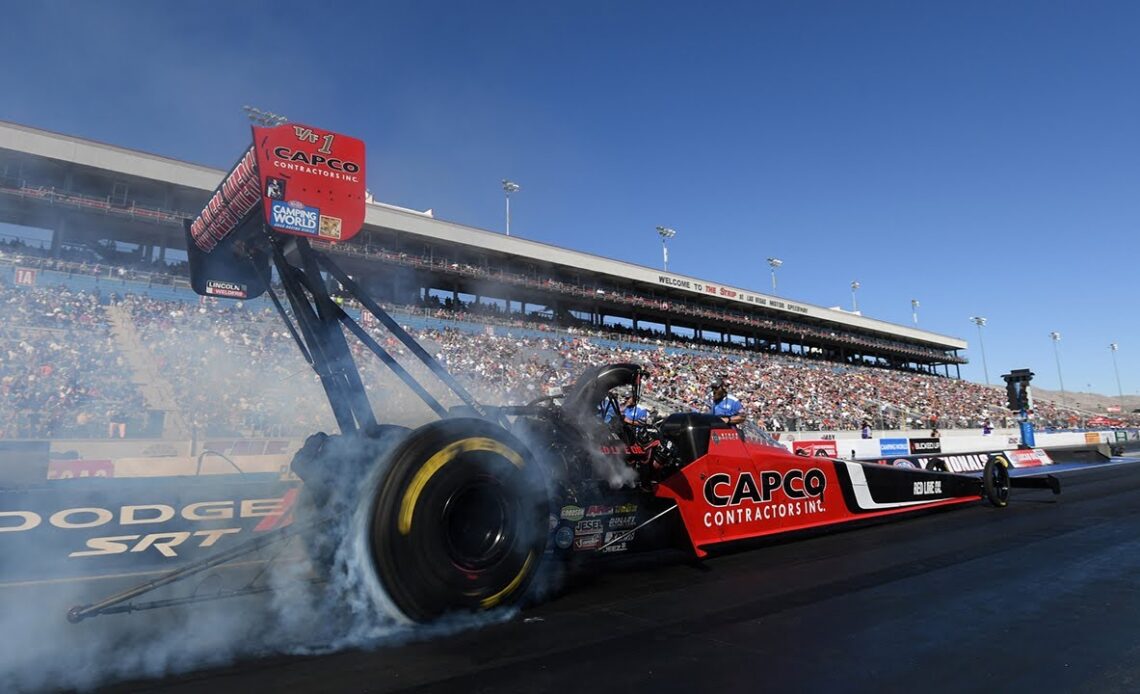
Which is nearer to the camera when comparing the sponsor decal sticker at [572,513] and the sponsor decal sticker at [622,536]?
the sponsor decal sticker at [572,513]

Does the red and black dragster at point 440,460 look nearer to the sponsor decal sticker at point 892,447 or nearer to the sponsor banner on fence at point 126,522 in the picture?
the sponsor banner on fence at point 126,522

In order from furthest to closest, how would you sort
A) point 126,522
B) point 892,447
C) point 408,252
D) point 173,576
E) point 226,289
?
point 408,252
point 892,447
point 226,289
point 126,522
point 173,576

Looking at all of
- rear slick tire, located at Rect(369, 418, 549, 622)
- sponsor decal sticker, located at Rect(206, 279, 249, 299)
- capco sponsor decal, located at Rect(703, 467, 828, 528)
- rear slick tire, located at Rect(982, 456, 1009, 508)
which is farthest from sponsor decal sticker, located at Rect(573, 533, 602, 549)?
rear slick tire, located at Rect(982, 456, 1009, 508)

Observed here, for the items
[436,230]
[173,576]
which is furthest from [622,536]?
[436,230]

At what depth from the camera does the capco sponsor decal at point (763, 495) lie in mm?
5668

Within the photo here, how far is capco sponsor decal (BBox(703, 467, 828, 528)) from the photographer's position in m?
5.67

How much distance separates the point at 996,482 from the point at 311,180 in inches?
392

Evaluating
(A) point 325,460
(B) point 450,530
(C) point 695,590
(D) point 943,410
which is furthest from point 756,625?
(D) point 943,410

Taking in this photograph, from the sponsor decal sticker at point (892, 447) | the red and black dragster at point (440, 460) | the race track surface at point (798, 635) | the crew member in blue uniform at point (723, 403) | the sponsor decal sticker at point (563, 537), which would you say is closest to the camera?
the race track surface at point (798, 635)

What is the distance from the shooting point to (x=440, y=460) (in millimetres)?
3705

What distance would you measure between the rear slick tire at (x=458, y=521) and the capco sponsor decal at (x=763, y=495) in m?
2.15

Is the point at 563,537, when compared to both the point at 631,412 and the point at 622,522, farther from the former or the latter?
the point at 631,412

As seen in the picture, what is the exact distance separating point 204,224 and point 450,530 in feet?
9.49

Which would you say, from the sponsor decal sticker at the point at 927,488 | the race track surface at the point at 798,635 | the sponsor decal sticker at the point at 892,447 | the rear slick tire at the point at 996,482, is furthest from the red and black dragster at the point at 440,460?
the sponsor decal sticker at the point at 892,447
